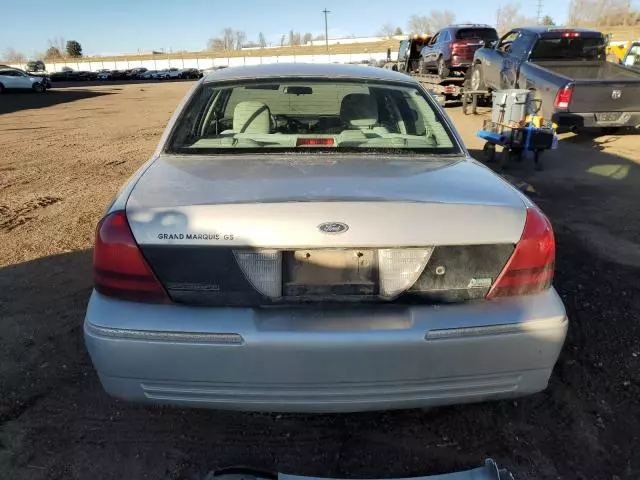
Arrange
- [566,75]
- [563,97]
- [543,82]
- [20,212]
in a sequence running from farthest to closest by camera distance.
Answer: [566,75] < [543,82] < [563,97] < [20,212]

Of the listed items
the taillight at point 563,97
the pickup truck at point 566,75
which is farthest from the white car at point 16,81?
the taillight at point 563,97

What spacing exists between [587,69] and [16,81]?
31.8m

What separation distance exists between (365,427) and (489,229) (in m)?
1.16

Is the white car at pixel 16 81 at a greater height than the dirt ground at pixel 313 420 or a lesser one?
lesser

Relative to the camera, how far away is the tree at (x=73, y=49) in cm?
11719

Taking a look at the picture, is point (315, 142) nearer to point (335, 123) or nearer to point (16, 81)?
point (335, 123)

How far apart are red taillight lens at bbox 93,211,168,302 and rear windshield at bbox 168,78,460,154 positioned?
899 mm

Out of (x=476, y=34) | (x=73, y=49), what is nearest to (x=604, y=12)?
(x=476, y=34)

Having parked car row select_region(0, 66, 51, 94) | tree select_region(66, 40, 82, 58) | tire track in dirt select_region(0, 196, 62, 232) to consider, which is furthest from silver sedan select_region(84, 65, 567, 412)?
tree select_region(66, 40, 82, 58)

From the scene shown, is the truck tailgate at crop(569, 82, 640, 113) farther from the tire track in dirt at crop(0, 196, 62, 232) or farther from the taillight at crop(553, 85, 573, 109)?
the tire track in dirt at crop(0, 196, 62, 232)

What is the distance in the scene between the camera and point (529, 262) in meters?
2.05

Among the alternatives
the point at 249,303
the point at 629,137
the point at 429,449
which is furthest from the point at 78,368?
the point at 629,137

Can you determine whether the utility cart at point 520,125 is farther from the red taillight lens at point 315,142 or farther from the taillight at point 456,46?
the taillight at point 456,46

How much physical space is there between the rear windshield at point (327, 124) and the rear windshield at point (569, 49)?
8.63 meters
